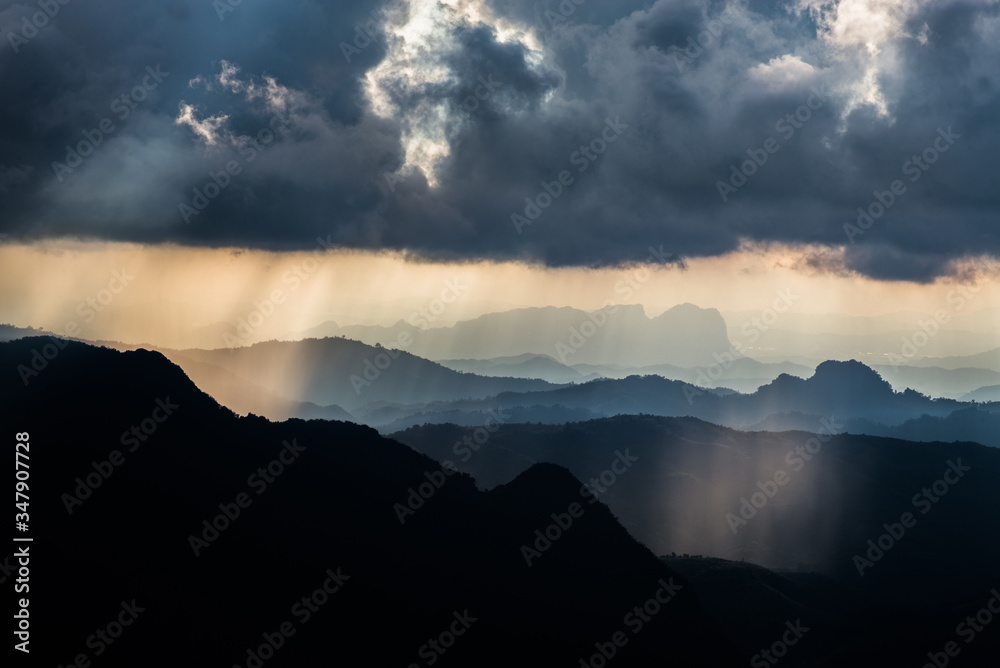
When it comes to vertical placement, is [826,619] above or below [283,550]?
above

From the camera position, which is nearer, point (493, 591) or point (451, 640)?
point (451, 640)

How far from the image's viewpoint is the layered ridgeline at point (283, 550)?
8794 cm

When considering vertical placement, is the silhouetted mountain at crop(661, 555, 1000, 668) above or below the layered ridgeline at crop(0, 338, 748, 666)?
above

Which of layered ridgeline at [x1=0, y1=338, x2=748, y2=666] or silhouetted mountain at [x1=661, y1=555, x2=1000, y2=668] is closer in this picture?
layered ridgeline at [x1=0, y1=338, x2=748, y2=666]

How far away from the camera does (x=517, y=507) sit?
142 metres

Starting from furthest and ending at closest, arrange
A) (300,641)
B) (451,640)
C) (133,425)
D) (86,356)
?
1. (86,356)
2. (133,425)
3. (451,640)
4. (300,641)

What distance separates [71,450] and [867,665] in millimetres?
135458

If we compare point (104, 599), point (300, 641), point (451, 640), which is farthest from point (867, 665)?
point (104, 599)

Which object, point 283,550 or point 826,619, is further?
point 826,619

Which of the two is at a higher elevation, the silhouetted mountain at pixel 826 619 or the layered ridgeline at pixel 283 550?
the silhouetted mountain at pixel 826 619

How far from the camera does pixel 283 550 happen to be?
4112 inches

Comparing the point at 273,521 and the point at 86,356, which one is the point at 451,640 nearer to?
the point at 273,521

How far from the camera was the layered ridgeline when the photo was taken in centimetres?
8794

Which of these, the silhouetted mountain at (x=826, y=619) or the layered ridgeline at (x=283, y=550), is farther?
the silhouetted mountain at (x=826, y=619)
